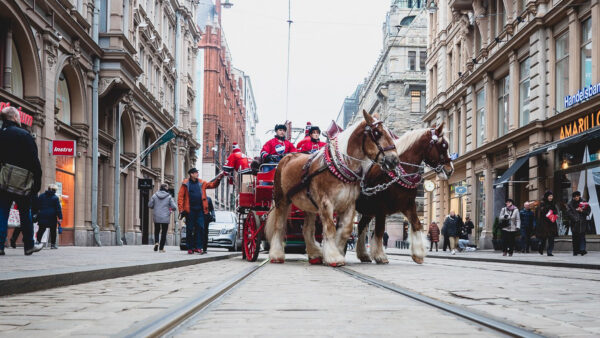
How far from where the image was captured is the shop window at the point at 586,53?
68.2ft

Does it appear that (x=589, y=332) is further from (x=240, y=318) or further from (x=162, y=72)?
(x=162, y=72)

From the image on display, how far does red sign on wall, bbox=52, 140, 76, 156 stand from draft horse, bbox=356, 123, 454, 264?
10016 millimetres

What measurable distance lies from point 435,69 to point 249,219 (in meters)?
30.9

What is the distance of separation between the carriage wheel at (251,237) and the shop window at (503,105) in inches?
719

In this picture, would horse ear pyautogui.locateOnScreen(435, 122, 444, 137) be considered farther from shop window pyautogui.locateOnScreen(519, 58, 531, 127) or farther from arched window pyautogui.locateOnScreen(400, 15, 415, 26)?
arched window pyautogui.locateOnScreen(400, 15, 415, 26)

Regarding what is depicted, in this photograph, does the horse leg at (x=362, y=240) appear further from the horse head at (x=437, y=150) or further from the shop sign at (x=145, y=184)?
the shop sign at (x=145, y=184)

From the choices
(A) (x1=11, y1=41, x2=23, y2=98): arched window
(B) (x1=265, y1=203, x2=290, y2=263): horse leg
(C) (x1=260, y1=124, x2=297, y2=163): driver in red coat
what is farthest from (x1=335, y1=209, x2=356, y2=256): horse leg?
(A) (x1=11, y1=41, x2=23, y2=98): arched window

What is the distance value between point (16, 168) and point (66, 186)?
13488mm

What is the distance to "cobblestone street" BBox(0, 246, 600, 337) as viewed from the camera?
3.73 m

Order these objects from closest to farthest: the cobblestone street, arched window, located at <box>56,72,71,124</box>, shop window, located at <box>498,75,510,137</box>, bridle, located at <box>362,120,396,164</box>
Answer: the cobblestone street < bridle, located at <box>362,120,396,164</box> < arched window, located at <box>56,72,71,124</box> < shop window, located at <box>498,75,510,137</box>

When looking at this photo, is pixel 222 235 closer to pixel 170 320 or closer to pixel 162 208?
pixel 162 208

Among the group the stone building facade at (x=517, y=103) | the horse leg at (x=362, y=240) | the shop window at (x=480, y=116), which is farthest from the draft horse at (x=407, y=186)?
the shop window at (x=480, y=116)

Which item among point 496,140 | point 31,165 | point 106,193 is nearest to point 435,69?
point 496,140

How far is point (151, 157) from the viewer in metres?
38.2
